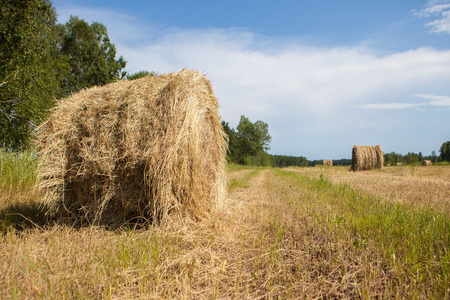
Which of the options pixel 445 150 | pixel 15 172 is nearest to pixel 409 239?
pixel 15 172

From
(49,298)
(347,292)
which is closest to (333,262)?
(347,292)

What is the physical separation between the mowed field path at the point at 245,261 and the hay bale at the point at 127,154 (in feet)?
1.49

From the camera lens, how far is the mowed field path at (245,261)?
196 centimetres

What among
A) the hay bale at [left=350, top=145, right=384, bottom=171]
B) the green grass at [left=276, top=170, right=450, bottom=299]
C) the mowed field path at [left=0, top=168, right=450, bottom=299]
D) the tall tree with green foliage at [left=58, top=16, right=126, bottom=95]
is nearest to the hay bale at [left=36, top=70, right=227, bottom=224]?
the mowed field path at [left=0, top=168, right=450, bottom=299]

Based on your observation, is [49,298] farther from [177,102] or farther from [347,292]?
[177,102]

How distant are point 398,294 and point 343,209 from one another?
2.61m

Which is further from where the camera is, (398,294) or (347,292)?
(347,292)

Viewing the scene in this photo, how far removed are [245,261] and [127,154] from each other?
2.26m

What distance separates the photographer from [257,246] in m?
2.94

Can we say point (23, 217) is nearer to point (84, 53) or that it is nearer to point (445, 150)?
point (84, 53)

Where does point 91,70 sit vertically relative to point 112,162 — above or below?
above

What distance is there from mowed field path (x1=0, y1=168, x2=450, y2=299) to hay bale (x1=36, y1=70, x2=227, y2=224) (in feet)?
1.49

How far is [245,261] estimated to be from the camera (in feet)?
8.41

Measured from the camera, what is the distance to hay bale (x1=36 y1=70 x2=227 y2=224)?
3.63 meters
